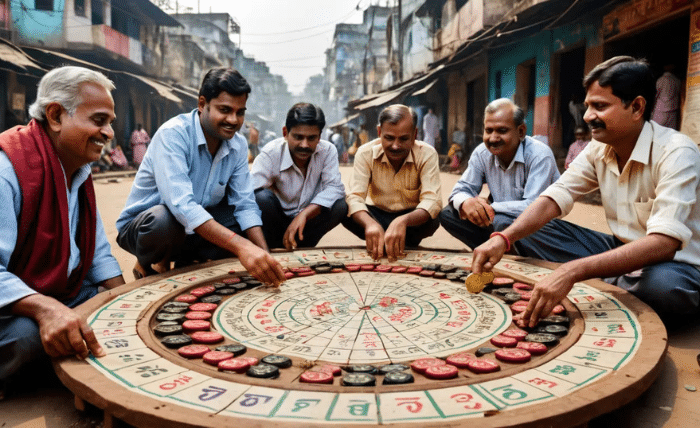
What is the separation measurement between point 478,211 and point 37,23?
721 inches

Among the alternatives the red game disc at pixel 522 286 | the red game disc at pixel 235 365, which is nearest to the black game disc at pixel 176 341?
the red game disc at pixel 235 365

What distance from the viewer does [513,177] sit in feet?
13.8

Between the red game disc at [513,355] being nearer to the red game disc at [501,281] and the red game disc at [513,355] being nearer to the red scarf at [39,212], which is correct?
the red game disc at [501,281]

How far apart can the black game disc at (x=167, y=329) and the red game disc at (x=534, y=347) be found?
1388mm

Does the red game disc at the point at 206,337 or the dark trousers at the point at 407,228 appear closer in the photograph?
the red game disc at the point at 206,337

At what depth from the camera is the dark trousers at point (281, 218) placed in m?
4.33

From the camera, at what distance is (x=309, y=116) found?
407cm

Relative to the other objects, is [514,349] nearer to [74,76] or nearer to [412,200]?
[74,76]

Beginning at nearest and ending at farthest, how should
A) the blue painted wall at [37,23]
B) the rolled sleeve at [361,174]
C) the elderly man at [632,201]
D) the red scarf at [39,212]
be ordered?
the red scarf at [39,212] < the elderly man at [632,201] < the rolled sleeve at [361,174] < the blue painted wall at [37,23]

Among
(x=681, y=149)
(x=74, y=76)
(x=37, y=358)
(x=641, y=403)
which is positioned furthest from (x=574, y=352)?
(x=74, y=76)

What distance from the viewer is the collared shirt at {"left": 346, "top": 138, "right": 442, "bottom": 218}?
4180 mm

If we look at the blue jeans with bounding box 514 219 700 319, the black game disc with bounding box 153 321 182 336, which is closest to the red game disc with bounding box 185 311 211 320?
the black game disc with bounding box 153 321 182 336

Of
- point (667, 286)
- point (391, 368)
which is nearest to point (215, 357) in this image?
point (391, 368)

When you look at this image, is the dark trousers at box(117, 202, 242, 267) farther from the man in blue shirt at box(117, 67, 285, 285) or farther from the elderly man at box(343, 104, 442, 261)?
the elderly man at box(343, 104, 442, 261)
